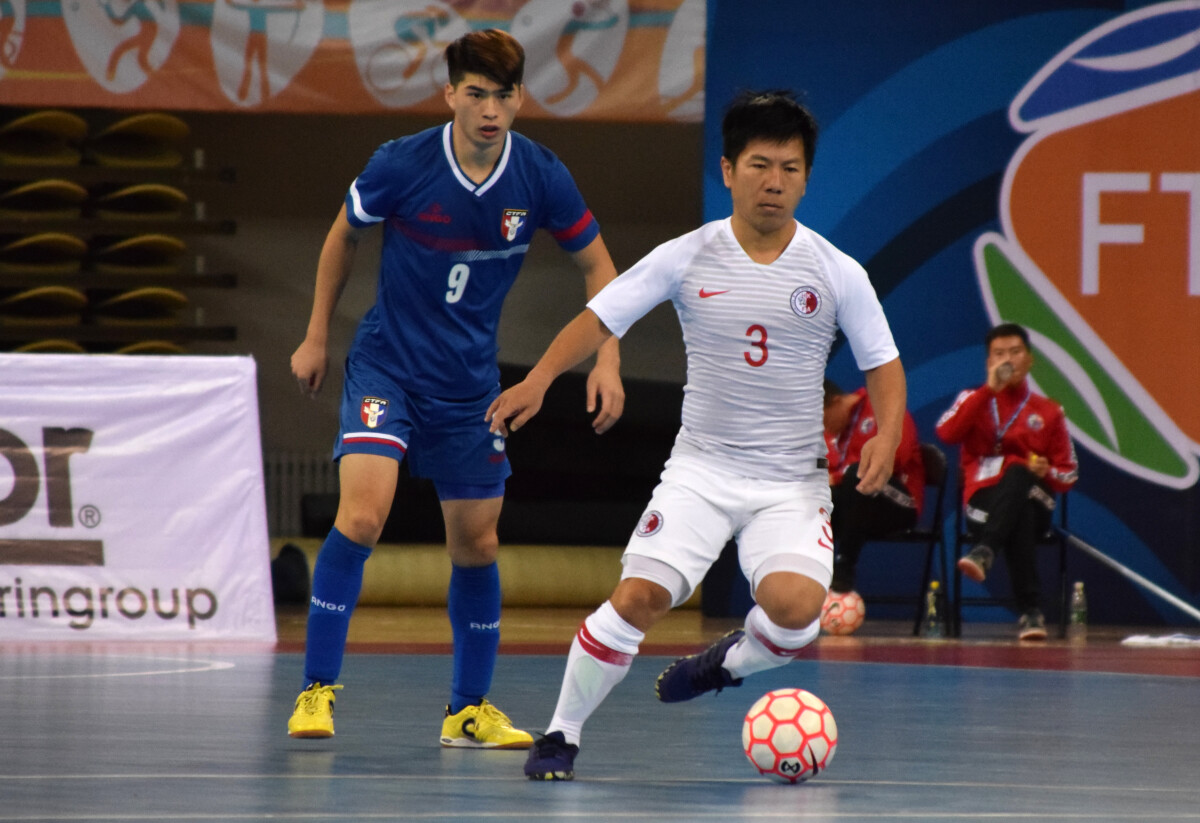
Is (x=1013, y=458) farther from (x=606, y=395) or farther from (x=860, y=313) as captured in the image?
(x=606, y=395)

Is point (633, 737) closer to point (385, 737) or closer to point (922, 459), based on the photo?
point (385, 737)

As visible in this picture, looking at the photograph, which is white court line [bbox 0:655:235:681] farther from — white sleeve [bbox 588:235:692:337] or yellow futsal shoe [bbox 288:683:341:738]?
white sleeve [bbox 588:235:692:337]

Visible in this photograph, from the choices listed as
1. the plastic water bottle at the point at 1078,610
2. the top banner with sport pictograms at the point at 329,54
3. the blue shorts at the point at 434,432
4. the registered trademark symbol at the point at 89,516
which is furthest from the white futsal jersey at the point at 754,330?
the plastic water bottle at the point at 1078,610

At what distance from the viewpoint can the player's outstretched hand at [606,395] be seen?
4.29m

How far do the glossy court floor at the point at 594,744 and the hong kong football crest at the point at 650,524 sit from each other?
59cm

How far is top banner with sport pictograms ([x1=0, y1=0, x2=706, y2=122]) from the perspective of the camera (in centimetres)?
1053

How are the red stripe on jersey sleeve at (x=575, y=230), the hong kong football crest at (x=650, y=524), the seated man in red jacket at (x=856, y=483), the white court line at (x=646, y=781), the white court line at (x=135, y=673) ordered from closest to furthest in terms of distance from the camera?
1. the white court line at (x=646, y=781)
2. the hong kong football crest at (x=650, y=524)
3. the red stripe on jersey sleeve at (x=575, y=230)
4. the white court line at (x=135, y=673)
5. the seated man in red jacket at (x=856, y=483)

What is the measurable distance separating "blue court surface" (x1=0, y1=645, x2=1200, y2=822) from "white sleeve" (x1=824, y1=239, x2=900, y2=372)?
107 cm

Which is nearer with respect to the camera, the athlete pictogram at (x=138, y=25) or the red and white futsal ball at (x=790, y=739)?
the red and white futsal ball at (x=790, y=739)

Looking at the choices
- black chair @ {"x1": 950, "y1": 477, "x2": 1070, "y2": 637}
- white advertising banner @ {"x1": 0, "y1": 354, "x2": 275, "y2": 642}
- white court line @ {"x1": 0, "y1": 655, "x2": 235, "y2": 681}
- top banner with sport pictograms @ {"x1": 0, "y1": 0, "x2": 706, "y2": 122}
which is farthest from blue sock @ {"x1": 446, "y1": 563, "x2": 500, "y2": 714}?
top banner with sport pictograms @ {"x1": 0, "y1": 0, "x2": 706, "y2": 122}

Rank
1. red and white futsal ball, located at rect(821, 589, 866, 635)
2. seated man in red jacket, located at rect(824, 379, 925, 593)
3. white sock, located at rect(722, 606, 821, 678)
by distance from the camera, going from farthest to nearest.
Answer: seated man in red jacket, located at rect(824, 379, 925, 593), red and white futsal ball, located at rect(821, 589, 866, 635), white sock, located at rect(722, 606, 821, 678)

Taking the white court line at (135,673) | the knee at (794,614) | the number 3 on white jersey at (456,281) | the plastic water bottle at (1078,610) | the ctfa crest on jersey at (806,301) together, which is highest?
the number 3 on white jersey at (456,281)

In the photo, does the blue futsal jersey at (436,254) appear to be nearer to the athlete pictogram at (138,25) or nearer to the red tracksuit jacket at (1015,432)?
the red tracksuit jacket at (1015,432)

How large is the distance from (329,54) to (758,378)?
22.3ft
